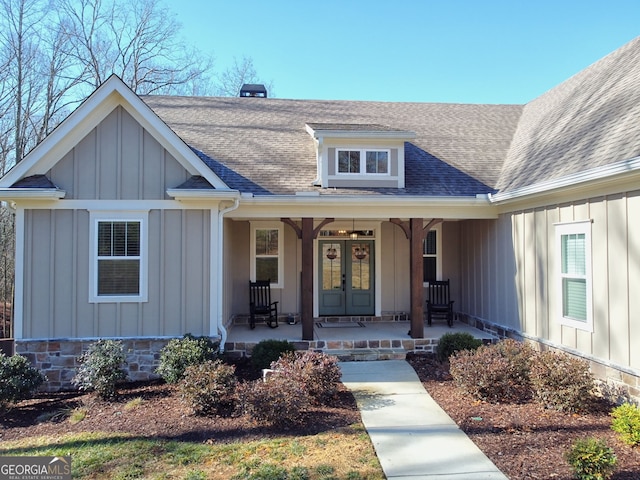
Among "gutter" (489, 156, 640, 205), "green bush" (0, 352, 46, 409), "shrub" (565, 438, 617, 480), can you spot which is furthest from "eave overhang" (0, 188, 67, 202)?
"shrub" (565, 438, 617, 480)

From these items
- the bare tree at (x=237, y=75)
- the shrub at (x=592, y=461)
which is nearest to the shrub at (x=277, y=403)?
the shrub at (x=592, y=461)

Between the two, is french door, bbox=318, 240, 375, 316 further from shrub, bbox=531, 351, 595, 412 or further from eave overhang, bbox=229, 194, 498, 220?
shrub, bbox=531, 351, 595, 412

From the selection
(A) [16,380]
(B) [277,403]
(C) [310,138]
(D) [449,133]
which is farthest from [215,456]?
(D) [449,133]

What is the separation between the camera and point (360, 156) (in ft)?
30.3

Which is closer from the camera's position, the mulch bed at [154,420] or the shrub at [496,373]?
the mulch bed at [154,420]

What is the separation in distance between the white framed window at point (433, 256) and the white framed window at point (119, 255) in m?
6.48

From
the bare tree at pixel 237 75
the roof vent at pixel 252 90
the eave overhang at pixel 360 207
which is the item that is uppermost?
the bare tree at pixel 237 75

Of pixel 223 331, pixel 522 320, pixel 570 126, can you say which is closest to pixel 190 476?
pixel 223 331

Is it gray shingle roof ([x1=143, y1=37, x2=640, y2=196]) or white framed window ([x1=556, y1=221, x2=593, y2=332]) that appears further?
gray shingle roof ([x1=143, y1=37, x2=640, y2=196])

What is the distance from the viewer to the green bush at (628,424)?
459 cm

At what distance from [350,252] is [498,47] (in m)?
9.56

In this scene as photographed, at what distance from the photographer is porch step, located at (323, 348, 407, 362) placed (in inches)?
329

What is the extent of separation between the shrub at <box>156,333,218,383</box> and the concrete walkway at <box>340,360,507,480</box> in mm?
2275
